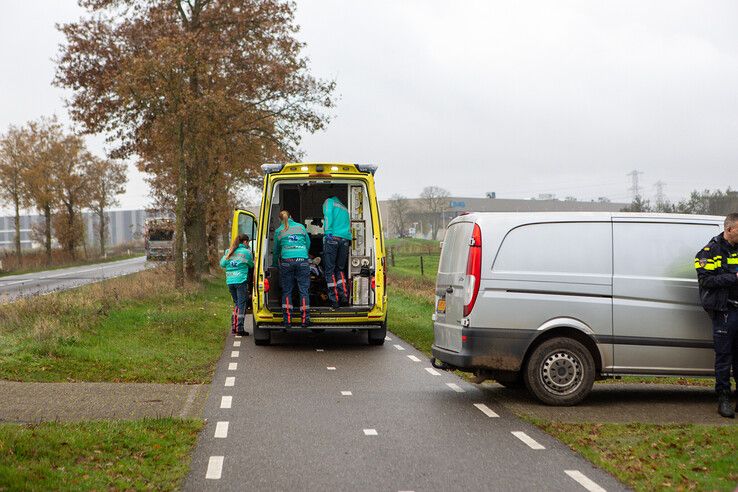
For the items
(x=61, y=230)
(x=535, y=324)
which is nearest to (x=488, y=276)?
(x=535, y=324)

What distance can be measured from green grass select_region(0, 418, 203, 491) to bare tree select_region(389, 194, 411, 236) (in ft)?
306

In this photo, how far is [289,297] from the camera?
13.5m

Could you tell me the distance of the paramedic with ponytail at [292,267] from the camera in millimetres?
13406

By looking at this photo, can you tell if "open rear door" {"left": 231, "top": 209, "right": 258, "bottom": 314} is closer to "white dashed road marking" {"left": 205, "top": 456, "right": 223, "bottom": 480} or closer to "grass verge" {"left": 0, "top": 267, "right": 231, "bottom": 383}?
"grass verge" {"left": 0, "top": 267, "right": 231, "bottom": 383}

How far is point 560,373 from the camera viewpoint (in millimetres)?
8500

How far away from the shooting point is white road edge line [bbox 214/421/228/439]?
23.1ft

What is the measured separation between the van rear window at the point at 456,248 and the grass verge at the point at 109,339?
3216 millimetres

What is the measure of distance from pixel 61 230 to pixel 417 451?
6356 centimetres

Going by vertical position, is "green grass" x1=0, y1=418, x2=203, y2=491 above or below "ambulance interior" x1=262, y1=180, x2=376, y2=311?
below

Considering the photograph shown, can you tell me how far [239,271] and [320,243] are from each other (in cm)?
154

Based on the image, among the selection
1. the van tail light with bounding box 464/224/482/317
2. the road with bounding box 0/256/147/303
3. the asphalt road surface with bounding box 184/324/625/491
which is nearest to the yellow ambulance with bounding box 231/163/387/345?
the asphalt road surface with bounding box 184/324/625/491

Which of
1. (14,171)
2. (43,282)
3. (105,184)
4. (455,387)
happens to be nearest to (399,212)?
(105,184)

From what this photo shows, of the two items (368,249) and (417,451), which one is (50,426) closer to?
(417,451)

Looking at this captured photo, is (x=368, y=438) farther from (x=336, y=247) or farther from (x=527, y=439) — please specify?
(x=336, y=247)
